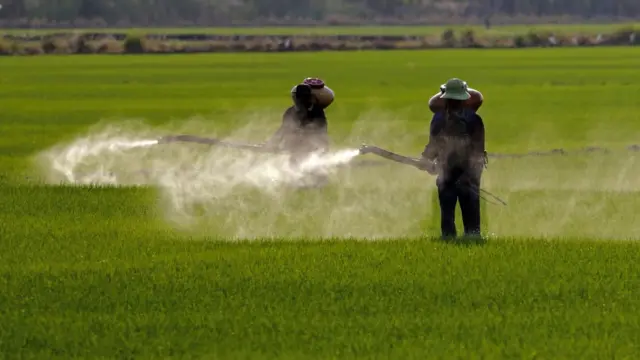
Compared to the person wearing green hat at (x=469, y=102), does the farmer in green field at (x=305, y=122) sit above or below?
below

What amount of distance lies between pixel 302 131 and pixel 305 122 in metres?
0.12

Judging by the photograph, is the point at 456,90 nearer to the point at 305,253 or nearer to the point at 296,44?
the point at 305,253

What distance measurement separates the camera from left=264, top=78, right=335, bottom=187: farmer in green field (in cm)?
1880

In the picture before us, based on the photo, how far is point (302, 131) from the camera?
18.8 metres

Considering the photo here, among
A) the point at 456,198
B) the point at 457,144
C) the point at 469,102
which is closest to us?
the point at 457,144

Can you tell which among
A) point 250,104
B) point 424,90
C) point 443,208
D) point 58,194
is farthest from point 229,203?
point 424,90

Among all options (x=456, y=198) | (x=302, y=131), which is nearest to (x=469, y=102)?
(x=456, y=198)

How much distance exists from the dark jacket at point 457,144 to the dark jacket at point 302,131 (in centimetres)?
361

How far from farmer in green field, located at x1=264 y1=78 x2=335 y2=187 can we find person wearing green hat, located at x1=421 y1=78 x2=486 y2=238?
349cm

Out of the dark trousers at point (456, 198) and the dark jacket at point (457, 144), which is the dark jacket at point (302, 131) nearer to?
the dark trousers at point (456, 198)

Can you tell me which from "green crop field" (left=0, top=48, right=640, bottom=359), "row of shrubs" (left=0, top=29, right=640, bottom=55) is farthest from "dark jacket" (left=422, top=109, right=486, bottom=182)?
"row of shrubs" (left=0, top=29, right=640, bottom=55)

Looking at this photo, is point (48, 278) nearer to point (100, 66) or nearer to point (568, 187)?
point (568, 187)

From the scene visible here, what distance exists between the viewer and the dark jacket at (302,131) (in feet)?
61.7

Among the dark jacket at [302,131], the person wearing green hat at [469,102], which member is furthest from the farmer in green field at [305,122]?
the person wearing green hat at [469,102]
